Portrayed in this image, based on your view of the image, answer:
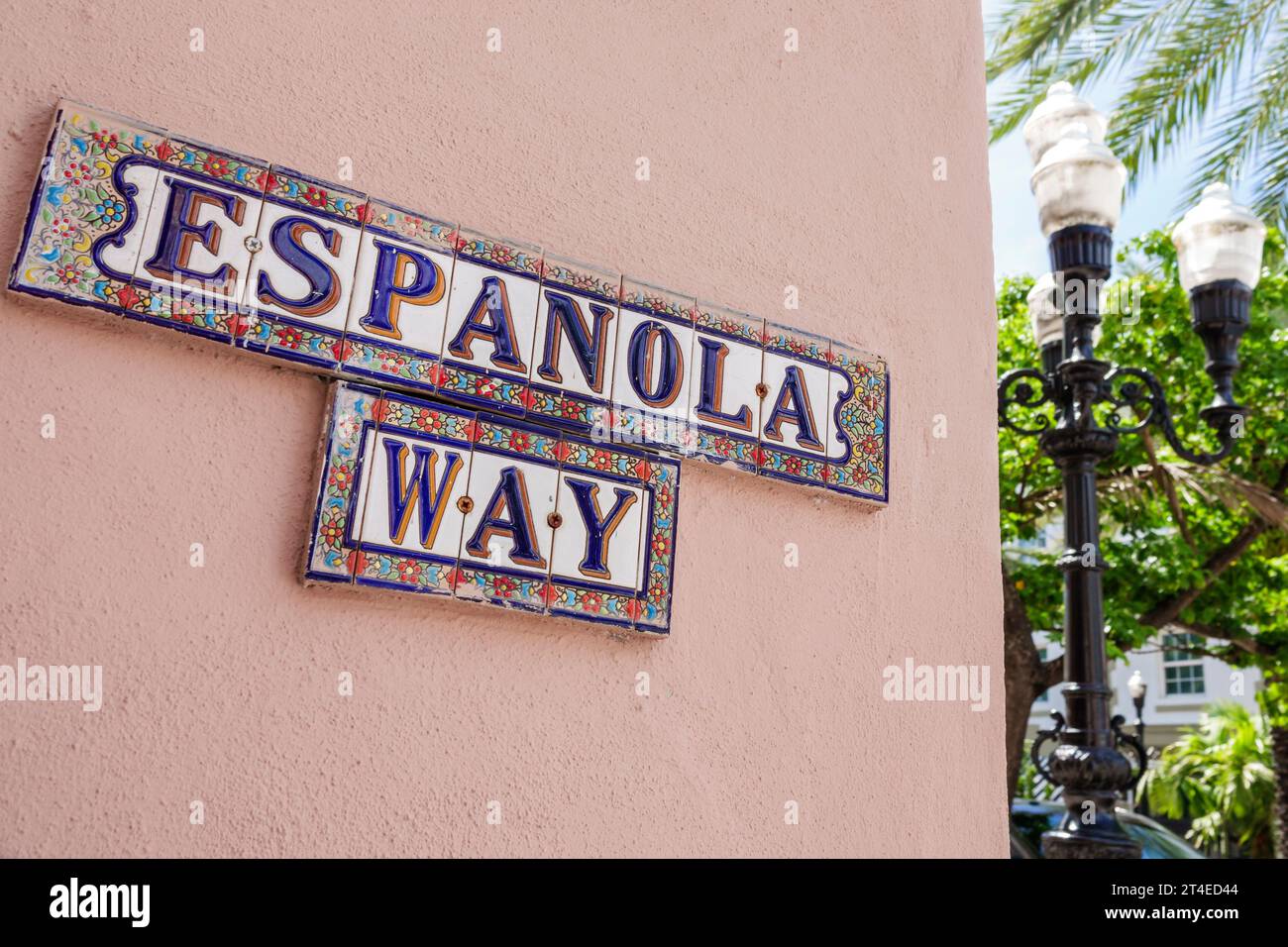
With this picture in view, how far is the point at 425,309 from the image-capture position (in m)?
1.84

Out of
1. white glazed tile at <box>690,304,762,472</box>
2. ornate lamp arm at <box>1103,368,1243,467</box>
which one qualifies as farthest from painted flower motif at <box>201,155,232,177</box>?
ornate lamp arm at <box>1103,368,1243,467</box>

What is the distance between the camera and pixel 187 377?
1671 mm

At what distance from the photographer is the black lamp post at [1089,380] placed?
177 inches

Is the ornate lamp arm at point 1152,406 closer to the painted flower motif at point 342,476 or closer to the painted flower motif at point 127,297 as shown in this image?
the painted flower motif at point 342,476

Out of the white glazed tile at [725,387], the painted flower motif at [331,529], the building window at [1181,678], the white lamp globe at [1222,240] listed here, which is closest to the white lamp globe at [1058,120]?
the white lamp globe at [1222,240]

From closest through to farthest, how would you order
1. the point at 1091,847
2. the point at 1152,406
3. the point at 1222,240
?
1. the point at 1091,847
2. the point at 1222,240
3. the point at 1152,406

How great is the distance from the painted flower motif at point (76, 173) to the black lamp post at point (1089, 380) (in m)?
3.84

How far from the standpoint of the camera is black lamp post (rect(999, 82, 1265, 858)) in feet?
14.8

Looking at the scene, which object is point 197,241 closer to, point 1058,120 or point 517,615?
point 517,615

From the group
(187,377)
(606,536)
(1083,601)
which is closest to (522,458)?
(606,536)

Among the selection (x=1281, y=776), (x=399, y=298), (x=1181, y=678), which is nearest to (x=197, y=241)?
(x=399, y=298)

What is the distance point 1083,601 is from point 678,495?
3114 mm

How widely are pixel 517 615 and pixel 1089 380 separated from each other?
141 inches
